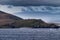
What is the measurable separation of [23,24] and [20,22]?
7.83 ft

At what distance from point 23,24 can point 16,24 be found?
11.3 feet

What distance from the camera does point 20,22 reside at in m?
161

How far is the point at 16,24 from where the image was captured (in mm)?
159750

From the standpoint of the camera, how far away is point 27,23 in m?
159

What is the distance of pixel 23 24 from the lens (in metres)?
159

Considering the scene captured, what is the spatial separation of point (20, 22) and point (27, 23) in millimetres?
3673

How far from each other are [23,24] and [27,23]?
197 centimetres

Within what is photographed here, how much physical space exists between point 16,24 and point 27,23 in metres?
5.31

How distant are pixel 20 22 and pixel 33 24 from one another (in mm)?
6724
